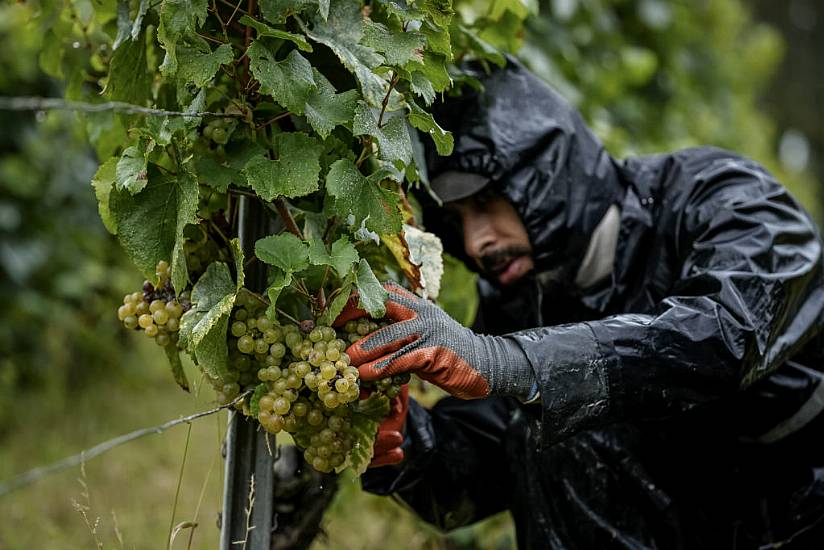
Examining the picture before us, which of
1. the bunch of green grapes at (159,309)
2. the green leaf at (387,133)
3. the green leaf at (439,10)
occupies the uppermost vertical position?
the green leaf at (439,10)

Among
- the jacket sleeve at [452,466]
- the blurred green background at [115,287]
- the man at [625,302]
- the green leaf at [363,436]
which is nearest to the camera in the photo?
the green leaf at [363,436]

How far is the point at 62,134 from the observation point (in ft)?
17.6

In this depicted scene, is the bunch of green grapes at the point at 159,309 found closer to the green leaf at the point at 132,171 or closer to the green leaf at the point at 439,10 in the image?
the green leaf at the point at 132,171

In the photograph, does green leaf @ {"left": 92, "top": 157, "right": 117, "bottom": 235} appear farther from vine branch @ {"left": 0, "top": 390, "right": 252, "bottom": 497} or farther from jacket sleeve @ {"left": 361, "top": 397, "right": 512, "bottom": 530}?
jacket sleeve @ {"left": 361, "top": 397, "right": 512, "bottom": 530}

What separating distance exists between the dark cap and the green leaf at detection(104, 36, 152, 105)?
72cm

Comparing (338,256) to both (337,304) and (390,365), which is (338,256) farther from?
(390,365)

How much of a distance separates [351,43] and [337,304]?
0.43 metres

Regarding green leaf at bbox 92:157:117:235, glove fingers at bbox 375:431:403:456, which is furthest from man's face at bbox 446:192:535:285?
green leaf at bbox 92:157:117:235

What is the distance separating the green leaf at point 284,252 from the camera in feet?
5.07

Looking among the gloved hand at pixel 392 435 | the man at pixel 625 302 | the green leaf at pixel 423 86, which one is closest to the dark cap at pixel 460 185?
the man at pixel 625 302

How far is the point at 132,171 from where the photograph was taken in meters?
1.53

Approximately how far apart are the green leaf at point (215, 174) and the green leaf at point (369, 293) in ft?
0.85

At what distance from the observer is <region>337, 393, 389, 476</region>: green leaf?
1717mm

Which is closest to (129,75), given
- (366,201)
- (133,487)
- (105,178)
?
(105,178)
